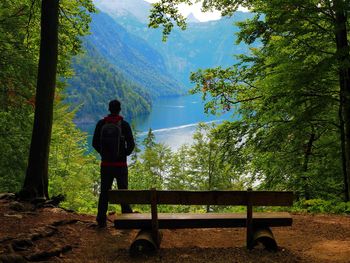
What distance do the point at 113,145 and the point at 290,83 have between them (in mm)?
5352

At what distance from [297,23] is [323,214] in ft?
15.9

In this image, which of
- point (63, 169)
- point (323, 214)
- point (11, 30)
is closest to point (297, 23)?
point (323, 214)

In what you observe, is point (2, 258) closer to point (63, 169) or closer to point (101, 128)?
point (101, 128)

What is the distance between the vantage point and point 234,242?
7.21 metres

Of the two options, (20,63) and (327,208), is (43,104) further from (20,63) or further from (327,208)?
(327,208)

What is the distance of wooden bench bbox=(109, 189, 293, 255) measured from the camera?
6.04m

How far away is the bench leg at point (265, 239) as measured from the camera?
609 centimetres

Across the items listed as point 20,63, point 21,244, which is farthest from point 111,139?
point 20,63

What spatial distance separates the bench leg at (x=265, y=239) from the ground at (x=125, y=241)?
10 cm

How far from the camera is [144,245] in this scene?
606 centimetres

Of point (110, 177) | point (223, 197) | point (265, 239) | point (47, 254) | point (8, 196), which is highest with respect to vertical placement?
point (110, 177)

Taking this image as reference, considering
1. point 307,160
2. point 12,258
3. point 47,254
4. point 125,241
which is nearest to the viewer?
point 12,258

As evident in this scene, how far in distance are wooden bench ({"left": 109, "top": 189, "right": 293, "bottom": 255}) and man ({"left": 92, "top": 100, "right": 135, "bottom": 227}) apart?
1.10 metres

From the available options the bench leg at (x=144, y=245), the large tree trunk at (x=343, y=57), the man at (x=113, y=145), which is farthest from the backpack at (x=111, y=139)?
the large tree trunk at (x=343, y=57)
